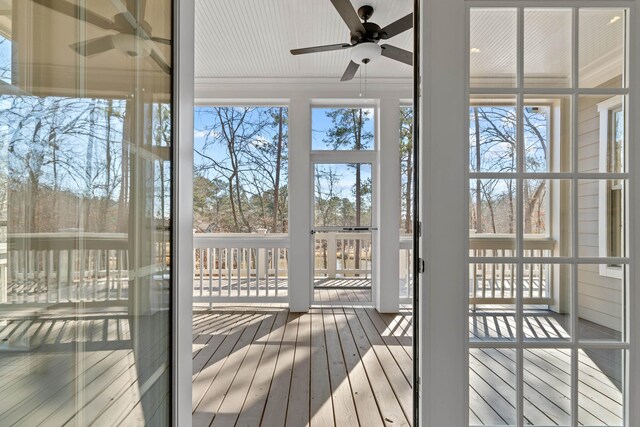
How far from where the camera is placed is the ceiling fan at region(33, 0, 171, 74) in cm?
81

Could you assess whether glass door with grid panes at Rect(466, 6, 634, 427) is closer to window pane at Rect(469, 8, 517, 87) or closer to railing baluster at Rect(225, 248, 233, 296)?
window pane at Rect(469, 8, 517, 87)

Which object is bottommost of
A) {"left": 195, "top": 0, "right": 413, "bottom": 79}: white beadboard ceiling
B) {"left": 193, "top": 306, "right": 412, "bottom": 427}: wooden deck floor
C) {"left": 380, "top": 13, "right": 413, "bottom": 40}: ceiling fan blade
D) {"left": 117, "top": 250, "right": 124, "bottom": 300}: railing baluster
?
{"left": 193, "top": 306, "right": 412, "bottom": 427}: wooden deck floor

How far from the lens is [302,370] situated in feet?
8.30

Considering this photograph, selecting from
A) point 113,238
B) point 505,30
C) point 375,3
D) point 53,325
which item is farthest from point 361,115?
point 53,325

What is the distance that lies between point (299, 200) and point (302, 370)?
224 cm

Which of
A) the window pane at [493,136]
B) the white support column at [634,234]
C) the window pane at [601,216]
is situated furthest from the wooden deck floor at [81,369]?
the white support column at [634,234]

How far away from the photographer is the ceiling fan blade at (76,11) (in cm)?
74

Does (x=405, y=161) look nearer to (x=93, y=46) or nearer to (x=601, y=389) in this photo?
(x=601, y=389)

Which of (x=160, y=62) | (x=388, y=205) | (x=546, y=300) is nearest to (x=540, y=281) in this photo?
(x=546, y=300)

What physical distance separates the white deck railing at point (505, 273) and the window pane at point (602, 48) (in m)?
0.72

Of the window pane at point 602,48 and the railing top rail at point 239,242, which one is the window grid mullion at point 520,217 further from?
the railing top rail at point 239,242

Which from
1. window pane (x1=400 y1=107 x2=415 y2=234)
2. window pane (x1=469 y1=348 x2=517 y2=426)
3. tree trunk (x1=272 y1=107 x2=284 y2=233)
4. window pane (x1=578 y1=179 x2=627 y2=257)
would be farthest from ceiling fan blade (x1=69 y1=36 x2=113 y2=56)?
window pane (x1=400 y1=107 x2=415 y2=234)

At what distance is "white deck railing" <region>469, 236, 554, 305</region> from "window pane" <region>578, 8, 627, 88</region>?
28.2 inches

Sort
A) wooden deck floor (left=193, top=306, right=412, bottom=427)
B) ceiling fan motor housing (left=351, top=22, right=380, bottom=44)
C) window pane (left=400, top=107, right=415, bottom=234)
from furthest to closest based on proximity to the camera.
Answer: window pane (left=400, top=107, right=415, bottom=234) → ceiling fan motor housing (left=351, top=22, right=380, bottom=44) → wooden deck floor (left=193, top=306, right=412, bottom=427)
